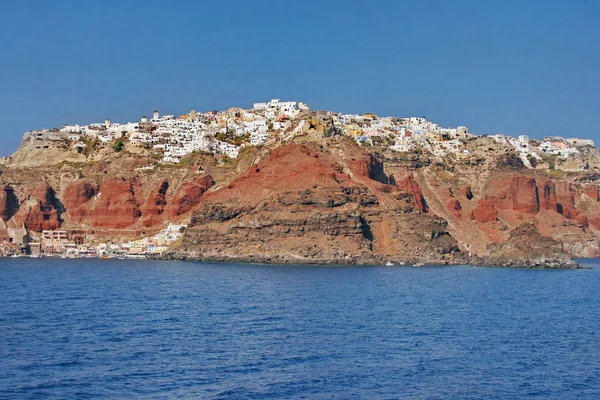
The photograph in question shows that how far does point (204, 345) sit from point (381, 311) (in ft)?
60.5

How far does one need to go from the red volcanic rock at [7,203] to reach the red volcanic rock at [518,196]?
271 ft

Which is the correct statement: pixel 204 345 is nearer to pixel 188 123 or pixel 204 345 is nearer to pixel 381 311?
pixel 381 311

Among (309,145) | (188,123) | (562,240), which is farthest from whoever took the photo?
(188,123)

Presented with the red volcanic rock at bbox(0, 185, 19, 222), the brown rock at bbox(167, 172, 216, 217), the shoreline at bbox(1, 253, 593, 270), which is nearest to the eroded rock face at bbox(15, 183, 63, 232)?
the red volcanic rock at bbox(0, 185, 19, 222)

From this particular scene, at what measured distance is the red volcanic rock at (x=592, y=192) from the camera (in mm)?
155875

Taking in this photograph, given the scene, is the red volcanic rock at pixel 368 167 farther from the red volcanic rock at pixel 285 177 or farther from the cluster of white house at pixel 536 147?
the cluster of white house at pixel 536 147

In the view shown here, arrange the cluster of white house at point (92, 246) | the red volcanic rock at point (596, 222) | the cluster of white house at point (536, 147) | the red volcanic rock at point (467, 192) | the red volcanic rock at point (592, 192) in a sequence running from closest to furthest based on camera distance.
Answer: the cluster of white house at point (92, 246) < the red volcanic rock at point (467, 192) < the red volcanic rock at point (596, 222) < the red volcanic rock at point (592, 192) < the cluster of white house at point (536, 147)

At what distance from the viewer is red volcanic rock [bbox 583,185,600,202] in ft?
511

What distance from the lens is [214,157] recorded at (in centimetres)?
14662

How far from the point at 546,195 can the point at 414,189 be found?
87.5 feet

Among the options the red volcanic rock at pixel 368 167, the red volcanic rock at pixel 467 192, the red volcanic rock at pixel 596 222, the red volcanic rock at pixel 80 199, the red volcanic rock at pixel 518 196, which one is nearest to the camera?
the red volcanic rock at pixel 368 167

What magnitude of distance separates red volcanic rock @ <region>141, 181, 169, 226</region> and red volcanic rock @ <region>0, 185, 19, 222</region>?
900 inches

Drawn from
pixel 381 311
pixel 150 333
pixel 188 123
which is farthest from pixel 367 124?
pixel 150 333

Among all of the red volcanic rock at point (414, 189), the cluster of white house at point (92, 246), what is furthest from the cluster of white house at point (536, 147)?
the cluster of white house at point (92, 246)
